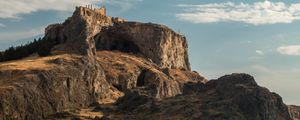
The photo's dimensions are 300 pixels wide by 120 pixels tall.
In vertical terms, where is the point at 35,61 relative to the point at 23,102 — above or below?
above

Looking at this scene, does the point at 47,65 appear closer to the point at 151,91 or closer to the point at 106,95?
the point at 106,95

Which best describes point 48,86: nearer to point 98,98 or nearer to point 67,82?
point 67,82

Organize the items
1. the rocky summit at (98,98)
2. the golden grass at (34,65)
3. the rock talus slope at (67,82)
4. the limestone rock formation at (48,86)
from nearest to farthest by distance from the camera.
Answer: the limestone rock formation at (48,86) → the rocky summit at (98,98) → the rock talus slope at (67,82) → the golden grass at (34,65)

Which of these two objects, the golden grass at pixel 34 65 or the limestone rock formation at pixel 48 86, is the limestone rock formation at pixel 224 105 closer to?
the limestone rock formation at pixel 48 86

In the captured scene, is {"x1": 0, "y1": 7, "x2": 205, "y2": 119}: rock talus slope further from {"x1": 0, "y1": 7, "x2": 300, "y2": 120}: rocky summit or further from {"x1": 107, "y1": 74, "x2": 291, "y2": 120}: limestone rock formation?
{"x1": 107, "y1": 74, "x2": 291, "y2": 120}: limestone rock formation

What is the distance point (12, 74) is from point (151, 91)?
156 ft

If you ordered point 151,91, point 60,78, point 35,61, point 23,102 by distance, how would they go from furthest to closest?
1. point 151,91
2. point 35,61
3. point 60,78
4. point 23,102

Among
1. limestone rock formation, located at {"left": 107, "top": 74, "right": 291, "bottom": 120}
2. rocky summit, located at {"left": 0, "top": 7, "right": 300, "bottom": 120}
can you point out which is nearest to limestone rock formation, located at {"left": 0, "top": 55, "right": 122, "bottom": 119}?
rocky summit, located at {"left": 0, "top": 7, "right": 300, "bottom": 120}

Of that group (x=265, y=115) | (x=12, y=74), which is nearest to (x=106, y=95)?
(x=12, y=74)

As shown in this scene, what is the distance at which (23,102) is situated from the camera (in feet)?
486

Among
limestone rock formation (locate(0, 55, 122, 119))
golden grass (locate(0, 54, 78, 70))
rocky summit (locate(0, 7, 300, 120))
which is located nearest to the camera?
limestone rock formation (locate(0, 55, 122, 119))

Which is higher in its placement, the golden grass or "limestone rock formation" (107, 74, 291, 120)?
the golden grass

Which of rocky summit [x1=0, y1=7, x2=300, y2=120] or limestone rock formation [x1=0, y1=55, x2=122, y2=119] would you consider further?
rocky summit [x1=0, y1=7, x2=300, y2=120]

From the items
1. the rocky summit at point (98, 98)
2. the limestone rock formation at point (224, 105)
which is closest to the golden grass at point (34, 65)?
the rocky summit at point (98, 98)
